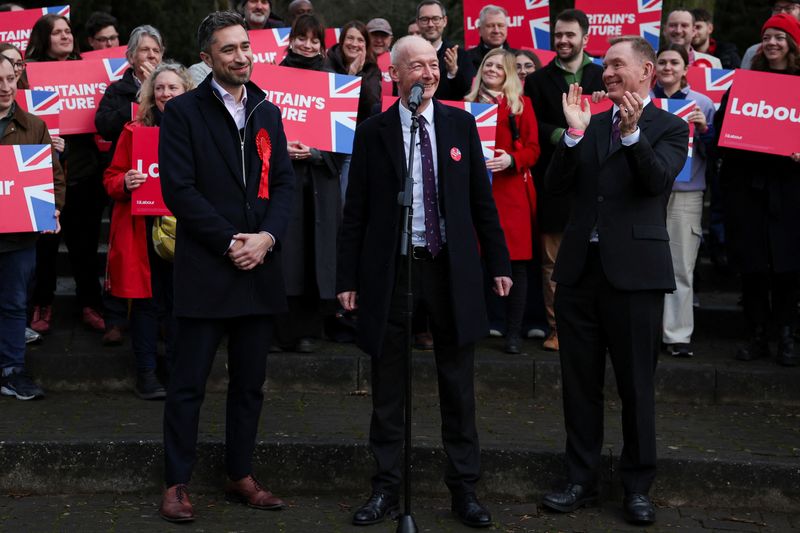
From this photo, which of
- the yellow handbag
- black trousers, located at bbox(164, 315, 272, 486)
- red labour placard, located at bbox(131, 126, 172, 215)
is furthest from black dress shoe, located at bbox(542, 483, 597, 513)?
red labour placard, located at bbox(131, 126, 172, 215)

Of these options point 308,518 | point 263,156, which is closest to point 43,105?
point 263,156

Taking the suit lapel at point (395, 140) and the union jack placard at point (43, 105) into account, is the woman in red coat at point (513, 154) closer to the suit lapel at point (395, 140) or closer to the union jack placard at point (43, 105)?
the suit lapel at point (395, 140)

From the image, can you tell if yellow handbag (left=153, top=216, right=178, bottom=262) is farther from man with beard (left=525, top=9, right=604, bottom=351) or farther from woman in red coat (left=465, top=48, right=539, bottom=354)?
man with beard (left=525, top=9, right=604, bottom=351)

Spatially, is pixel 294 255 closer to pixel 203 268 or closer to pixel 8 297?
pixel 8 297

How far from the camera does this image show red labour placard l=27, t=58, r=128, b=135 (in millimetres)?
8703

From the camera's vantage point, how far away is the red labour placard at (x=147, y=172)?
7520mm

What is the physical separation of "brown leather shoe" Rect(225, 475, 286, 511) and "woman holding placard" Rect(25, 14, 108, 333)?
2808mm

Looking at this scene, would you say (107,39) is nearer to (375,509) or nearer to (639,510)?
(375,509)

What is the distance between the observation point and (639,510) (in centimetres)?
614

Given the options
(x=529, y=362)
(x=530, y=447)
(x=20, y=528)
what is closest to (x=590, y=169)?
(x=530, y=447)

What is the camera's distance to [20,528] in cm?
603

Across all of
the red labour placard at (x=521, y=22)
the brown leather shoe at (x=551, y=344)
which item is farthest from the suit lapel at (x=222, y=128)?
the red labour placard at (x=521, y=22)

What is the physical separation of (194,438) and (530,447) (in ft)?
6.15

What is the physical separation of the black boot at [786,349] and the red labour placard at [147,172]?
4140 mm
